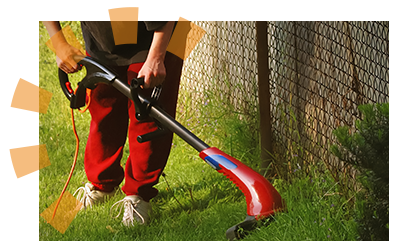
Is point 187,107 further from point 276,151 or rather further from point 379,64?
point 379,64

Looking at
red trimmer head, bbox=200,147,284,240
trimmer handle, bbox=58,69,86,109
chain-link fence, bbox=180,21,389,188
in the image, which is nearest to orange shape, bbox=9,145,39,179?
trimmer handle, bbox=58,69,86,109

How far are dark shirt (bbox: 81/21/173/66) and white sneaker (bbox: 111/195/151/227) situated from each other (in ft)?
2.15

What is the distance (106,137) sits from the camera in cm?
216

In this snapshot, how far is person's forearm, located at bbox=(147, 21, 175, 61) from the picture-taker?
72.1 inches

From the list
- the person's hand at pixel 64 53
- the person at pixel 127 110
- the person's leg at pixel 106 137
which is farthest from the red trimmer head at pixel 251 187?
the person's hand at pixel 64 53

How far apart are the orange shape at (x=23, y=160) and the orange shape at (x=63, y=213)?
0.78 feet

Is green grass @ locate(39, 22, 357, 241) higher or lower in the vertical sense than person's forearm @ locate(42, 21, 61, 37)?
lower

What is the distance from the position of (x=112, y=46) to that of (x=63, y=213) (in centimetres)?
86

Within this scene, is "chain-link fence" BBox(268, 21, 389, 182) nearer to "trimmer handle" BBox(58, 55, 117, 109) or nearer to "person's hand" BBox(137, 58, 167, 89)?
"person's hand" BBox(137, 58, 167, 89)

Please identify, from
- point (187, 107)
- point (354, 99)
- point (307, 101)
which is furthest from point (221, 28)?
point (354, 99)

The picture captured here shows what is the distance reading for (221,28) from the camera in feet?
8.87

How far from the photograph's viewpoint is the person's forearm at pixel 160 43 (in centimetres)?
183

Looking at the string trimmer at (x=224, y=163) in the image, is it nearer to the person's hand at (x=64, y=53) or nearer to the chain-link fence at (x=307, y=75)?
the person's hand at (x=64, y=53)
